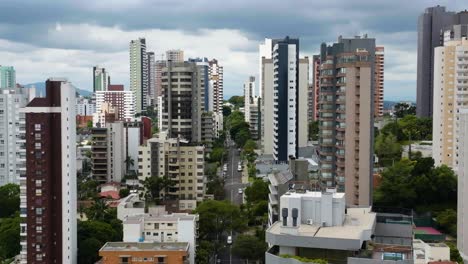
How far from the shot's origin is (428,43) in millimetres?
55000

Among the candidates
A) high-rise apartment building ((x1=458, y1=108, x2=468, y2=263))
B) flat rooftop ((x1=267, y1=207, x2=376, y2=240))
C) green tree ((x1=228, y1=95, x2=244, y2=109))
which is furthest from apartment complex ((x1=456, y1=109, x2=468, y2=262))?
green tree ((x1=228, y1=95, x2=244, y2=109))

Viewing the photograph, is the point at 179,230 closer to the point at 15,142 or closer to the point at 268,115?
the point at 15,142

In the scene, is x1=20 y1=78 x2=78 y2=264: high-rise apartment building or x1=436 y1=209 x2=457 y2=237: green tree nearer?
x1=20 y1=78 x2=78 y2=264: high-rise apartment building

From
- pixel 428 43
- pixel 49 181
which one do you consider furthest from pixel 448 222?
pixel 428 43

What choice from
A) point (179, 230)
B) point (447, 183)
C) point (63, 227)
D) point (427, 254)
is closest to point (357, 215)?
point (427, 254)

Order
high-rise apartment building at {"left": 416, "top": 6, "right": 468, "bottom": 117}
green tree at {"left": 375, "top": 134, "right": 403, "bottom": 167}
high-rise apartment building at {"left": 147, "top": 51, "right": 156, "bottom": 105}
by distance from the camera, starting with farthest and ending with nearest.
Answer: high-rise apartment building at {"left": 147, "top": 51, "right": 156, "bottom": 105} < high-rise apartment building at {"left": 416, "top": 6, "right": 468, "bottom": 117} < green tree at {"left": 375, "top": 134, "right": 403, "bottom": 167}

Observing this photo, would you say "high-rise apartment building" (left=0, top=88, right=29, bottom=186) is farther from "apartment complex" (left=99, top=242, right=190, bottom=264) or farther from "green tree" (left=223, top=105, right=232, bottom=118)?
"green tree" (left=223, top=105, right=232, bottom=118)

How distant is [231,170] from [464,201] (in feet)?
78.8

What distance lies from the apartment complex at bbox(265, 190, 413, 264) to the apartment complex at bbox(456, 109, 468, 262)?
33.2ft

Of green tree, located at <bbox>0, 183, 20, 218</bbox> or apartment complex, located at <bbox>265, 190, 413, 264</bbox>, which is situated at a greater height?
apartment complex, located at <bbox>265, 190, 413, 264</bbox>

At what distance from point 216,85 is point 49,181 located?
176 ft

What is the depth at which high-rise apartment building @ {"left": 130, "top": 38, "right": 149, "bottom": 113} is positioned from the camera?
308 ft

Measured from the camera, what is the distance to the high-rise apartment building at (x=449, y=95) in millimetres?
34062

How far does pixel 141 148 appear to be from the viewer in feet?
109
